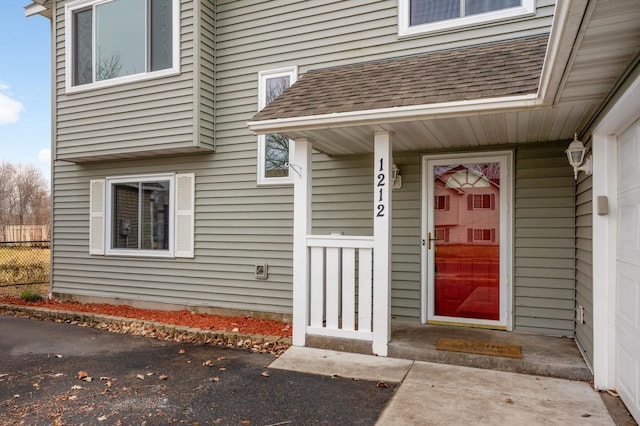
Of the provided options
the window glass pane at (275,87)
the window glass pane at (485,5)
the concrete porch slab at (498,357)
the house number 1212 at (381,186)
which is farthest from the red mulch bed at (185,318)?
the window glass pane at (485,5)

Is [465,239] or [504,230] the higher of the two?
[504,230]

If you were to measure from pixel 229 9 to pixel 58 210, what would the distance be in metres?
4.62

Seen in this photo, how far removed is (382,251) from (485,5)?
122 inches

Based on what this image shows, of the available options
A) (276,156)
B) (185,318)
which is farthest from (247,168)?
(185,318)

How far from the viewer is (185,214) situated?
6.52 metres

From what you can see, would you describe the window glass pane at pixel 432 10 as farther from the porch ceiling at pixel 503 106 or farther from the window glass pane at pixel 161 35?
the window glass pane at pixel 161 35

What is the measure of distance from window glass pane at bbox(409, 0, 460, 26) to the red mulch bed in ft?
13.6

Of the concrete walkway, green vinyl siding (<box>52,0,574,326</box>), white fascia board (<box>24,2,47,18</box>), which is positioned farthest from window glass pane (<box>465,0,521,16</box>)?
Answer: white fascia board (<box>24,2,47,18</box>)

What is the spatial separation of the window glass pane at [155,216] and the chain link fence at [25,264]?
3746 millimetres

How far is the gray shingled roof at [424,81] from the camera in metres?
3.76

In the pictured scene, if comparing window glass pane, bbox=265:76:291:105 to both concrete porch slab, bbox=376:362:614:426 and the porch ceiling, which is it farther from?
concrete porch slab, bbox=376:362:614:426

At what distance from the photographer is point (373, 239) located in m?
4.34

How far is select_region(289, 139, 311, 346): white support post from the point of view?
4559 mm

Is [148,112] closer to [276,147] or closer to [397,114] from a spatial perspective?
Answer: [276,147]
